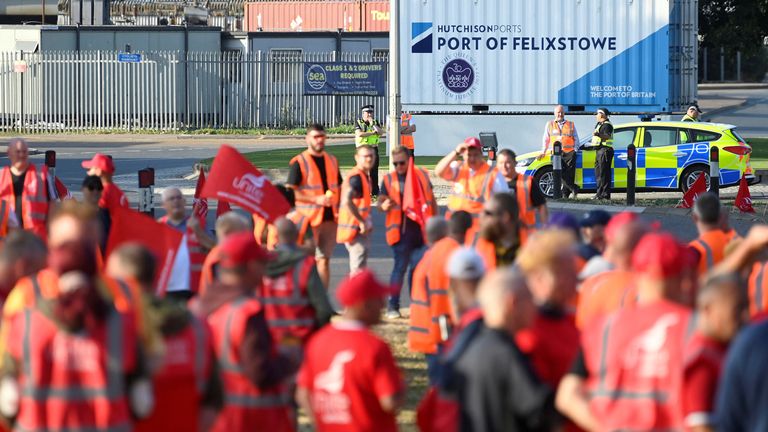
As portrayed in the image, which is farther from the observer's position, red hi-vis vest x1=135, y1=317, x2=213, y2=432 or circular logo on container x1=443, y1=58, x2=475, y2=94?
circular logo on container x1=443, y1=58, x2=475, y2=94

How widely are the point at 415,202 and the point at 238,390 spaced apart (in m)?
6.39

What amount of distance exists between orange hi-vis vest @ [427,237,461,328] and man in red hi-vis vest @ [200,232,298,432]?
2530 mm

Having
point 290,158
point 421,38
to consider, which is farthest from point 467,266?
point 290,158

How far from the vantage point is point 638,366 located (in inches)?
209

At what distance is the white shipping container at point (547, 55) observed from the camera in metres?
28.1

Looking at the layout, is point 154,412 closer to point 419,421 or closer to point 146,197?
point 419,421

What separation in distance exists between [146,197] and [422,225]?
3.68 m

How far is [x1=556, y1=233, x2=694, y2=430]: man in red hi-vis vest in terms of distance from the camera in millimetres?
5266

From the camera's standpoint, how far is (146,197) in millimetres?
14906

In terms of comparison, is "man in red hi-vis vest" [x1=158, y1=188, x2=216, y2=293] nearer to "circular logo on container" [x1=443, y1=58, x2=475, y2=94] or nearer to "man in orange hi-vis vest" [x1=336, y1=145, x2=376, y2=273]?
"man in orange hi-vis vest" [x1=336, y1=145, x2=376, y2=273]

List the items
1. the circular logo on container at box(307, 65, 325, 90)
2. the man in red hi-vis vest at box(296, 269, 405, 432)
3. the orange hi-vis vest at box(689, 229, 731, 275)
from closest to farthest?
the man in red hi-vis vest at box(296, 269, 405, 432) < the orange hi-vis vest at box(689, 229, 731, 275) < the circular logo on container at box(307, 65, 325, 90)

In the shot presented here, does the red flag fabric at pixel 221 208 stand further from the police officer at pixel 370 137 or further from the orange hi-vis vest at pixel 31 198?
the police officer at pixel 370 137

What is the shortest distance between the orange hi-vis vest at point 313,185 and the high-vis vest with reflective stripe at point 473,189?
3.98ft

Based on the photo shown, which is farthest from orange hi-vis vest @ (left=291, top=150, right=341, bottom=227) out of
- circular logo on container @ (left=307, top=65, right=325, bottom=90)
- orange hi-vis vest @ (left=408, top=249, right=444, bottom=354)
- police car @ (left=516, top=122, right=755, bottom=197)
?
circular logo on container @ (left=307, top=65, right=325, bottom=90)
